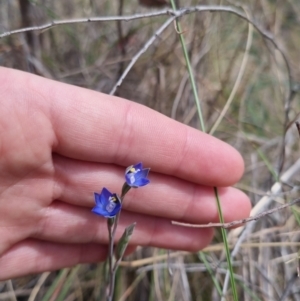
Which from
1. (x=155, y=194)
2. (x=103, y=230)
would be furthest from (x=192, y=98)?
(x=103, y=230)

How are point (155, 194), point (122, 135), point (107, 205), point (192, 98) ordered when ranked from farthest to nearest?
point (192, 98) → point (155, 194) → point (122, 135) → point (107, 205)

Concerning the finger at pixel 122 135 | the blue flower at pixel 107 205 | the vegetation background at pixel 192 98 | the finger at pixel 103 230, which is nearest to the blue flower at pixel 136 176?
the blue flower at pixel 107 205

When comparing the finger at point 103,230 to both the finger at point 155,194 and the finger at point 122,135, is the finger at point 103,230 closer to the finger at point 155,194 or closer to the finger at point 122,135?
the finger at point 155,194

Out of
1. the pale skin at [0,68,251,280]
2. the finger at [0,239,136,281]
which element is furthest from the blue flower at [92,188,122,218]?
the finger at [0,239,136,281]

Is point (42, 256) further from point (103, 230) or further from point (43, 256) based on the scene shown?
point (103, 230)

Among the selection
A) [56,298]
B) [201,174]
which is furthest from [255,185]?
[56,298]

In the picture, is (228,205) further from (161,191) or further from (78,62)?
(78,62)

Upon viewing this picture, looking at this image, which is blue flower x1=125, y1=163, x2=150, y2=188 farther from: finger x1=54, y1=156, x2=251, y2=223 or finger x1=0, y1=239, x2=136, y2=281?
finger x1=0, y1=239, x2=136, y2=281
